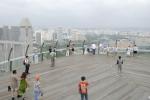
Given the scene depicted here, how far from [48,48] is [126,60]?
6.86 meters

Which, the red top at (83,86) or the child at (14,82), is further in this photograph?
the child at (14,82)

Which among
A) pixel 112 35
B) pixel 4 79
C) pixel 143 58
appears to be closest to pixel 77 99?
pixel 4 79

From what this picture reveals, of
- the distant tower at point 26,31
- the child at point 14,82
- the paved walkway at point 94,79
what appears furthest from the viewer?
the distant tower at point 26,31

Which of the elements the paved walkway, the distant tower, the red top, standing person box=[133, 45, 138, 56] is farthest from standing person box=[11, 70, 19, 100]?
standing person box=[133, 45, 138, 56]

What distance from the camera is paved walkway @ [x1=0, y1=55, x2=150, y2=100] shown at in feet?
54.7

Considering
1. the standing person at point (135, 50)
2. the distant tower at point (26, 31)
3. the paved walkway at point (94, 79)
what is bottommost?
the paved walkway at point (94, 79)

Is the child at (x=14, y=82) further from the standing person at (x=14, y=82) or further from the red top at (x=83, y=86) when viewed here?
the red top at (x=83, y=86)

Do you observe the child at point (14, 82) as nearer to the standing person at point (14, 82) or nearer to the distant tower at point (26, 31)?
the standing person at point (14, 82)

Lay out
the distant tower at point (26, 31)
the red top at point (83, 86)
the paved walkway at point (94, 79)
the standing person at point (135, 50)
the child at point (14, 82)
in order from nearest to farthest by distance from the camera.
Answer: the red top at point (83, 86)
the child at point (14, 82)
the paved walkway at point (94, 79)
the distant tower at point (26, 31)
the standing person at point (135, 50)

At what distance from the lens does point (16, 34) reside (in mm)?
30984

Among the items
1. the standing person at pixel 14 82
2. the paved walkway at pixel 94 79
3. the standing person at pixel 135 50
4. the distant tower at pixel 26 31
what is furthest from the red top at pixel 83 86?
the standing person at pixel 135 50

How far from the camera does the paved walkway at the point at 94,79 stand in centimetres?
1669

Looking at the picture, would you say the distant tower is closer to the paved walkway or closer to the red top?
the paved walkway

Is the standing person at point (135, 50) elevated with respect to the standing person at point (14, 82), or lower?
elevated
